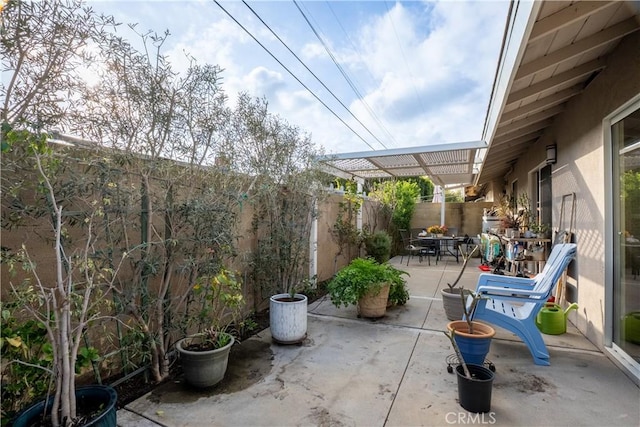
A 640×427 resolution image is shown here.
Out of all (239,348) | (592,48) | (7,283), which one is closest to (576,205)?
(592,48)

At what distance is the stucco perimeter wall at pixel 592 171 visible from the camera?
278cm

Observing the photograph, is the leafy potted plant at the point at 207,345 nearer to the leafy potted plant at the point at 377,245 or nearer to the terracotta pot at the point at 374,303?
the terracotta pot at the point at 374,303

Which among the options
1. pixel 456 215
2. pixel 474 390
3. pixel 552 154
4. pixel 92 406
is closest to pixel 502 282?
pixel 474 390

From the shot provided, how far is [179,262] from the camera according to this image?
2641 millimetres

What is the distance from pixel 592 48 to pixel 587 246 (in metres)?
1.96

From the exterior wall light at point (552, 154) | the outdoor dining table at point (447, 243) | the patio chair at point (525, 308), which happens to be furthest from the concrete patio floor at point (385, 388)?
the outdoor dining table at point (447, 243)

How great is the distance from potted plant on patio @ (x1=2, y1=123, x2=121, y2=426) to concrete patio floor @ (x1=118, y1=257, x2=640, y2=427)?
470 mm

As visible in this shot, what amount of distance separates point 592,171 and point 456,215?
8.02 meters

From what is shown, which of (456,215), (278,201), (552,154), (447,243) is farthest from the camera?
Result: (456,215)

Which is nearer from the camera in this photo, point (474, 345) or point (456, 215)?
point (474, 345)

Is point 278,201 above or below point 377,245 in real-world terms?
above

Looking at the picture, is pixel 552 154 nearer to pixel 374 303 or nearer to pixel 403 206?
pixel 374 303

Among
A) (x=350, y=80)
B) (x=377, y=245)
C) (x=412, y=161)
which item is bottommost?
(x=377, y=245)

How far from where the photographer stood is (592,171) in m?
3.25
